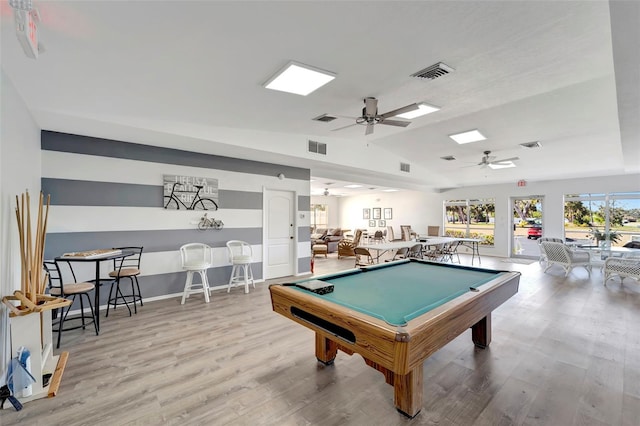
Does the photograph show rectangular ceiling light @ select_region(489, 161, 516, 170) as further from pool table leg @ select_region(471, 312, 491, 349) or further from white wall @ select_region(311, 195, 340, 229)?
white wall @ select_region(311, 195, 340, 229)

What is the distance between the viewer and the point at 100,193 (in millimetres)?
4160

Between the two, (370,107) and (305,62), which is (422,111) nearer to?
(370,107)

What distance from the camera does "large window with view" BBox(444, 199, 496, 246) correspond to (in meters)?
10.4

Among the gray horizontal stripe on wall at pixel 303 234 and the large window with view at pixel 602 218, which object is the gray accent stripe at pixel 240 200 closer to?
the gray horizontal stripe on wall at pixel 303 234

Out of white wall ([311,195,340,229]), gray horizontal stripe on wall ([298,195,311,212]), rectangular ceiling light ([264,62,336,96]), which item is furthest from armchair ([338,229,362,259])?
rectangular ceiling light ([264,62,336,96])

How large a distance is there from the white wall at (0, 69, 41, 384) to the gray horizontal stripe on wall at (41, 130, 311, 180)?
939 mm

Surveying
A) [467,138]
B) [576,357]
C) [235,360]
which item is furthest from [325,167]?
[576,357]

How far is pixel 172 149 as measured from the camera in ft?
15.8

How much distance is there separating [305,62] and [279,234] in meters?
4.11

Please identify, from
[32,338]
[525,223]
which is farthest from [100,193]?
[525,223]

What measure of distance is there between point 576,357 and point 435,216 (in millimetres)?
9290

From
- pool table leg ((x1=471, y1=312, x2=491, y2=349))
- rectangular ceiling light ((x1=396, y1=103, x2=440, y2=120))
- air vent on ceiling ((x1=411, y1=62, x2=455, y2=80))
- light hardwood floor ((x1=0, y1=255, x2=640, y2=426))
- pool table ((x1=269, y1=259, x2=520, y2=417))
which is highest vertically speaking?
rectangular ceiling light ((x1=396, y1=103, x2=440, y2=120))

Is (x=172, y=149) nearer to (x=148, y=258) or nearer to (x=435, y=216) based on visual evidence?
(x=148, y=258)

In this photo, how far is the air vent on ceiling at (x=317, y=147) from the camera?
18.6 ft
